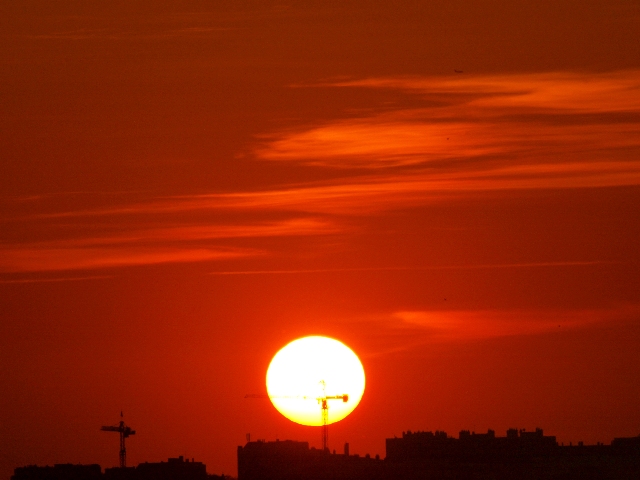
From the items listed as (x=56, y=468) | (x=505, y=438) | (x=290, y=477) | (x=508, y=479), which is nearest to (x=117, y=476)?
(x=56, y=468)

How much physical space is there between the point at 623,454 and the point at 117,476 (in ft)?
151

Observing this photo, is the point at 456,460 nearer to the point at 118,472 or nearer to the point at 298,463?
the point at 298,463

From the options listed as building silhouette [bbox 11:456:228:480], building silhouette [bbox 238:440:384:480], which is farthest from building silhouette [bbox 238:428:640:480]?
building silhouette [bbox 11:456:228:480]

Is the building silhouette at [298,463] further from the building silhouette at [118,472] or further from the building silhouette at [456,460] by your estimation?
the building silhouette at [118,472]

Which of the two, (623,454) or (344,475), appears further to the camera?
(623,454)

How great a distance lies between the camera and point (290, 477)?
114 m

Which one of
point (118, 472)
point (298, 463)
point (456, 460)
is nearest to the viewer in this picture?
point (118, 472)

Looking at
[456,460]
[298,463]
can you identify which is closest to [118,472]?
[298,463]

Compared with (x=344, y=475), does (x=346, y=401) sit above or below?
above

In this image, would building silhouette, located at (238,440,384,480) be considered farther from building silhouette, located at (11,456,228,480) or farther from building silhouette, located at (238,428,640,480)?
building silhouette, located at (11,456,228,480)

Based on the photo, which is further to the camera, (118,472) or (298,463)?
(298,463)

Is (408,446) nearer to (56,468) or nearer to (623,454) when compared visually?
(623,454)

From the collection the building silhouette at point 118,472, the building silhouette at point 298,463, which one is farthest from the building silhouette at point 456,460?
the building silhouette at point 118,472

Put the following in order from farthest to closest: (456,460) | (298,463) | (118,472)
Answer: (456,460), (298,463), (118,472)
